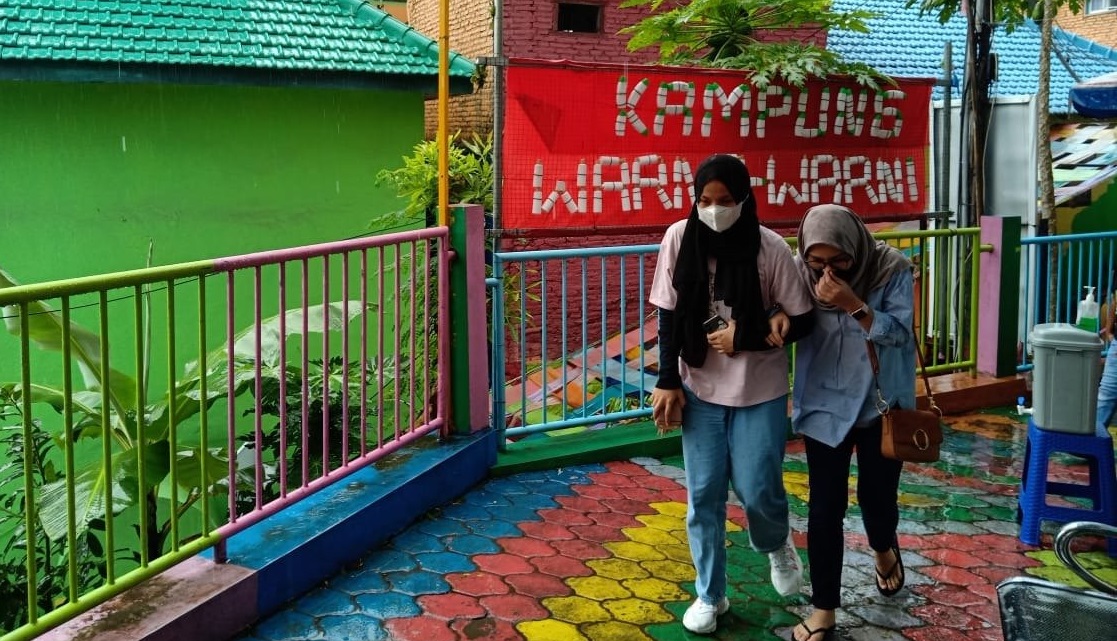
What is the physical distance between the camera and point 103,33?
910 cm

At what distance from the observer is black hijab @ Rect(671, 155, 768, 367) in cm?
362

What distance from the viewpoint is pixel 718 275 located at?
12.2 ft

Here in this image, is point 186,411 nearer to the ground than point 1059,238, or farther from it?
nearer to the ground

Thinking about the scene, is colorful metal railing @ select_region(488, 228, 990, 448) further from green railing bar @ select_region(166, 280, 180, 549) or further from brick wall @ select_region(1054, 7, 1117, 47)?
brick wall @ select_region(1054, 7, 1117, 47)

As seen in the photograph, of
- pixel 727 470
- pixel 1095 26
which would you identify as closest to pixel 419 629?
pixel 727 470

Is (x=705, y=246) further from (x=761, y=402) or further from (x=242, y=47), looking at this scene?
(x=242, y=47)

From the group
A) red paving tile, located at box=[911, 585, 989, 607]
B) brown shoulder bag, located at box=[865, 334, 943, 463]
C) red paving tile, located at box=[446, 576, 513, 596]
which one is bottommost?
red paving tile, located at box=[911, 585, 989, 607]

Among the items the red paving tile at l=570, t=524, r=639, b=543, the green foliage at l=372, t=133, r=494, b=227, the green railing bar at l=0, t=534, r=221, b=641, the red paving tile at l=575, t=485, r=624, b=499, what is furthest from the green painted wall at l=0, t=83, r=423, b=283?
the green railing bar at l=0, t=534, r=221, b=641

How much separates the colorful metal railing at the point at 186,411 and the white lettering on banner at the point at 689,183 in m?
1.16

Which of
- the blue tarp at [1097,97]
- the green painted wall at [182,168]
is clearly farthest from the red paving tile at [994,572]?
the green painted wall at [182,168]

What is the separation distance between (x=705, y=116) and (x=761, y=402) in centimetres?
424

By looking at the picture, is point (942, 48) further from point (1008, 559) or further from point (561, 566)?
point (561, 566)

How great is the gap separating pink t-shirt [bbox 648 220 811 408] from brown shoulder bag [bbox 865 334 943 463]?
303 mm

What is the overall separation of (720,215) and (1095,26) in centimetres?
2038
